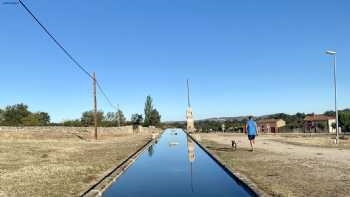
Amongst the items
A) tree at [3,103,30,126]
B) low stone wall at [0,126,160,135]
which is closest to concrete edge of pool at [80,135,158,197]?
low stone wall at [0,126,160,135]

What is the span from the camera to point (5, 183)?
436 inches

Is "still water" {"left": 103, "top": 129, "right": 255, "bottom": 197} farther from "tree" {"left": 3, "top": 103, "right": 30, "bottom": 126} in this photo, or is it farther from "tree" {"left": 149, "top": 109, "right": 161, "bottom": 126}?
"tree" {"left": 149, "top": 109, "right": 161, "bottom": 126}

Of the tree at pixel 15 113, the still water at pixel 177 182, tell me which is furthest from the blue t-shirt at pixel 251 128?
the tree at pixel 15 113

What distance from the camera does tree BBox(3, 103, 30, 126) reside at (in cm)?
10088

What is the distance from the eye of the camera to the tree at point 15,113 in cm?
10088

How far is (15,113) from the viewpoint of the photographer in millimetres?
103188

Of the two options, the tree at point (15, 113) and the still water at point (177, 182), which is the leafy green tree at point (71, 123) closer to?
the tree at point (15, 113)

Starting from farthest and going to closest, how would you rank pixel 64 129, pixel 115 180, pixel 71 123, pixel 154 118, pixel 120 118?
pixel 154 118
pixel 120 118
pixel 71 123
pixel 64 129
pixel 115 180

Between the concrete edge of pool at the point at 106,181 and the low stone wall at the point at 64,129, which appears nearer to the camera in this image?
the concrete edge of pool at the point at 106,181

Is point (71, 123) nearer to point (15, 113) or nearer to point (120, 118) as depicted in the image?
point (15, 113)

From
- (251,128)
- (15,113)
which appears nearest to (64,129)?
(251,128)

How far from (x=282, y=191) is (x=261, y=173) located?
3.19 meters

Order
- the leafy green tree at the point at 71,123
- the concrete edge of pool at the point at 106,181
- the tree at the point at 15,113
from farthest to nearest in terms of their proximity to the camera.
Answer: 1. the tree at the point at 15,113
2. the leafy green tree at the point at 71,123
3. the concrete edge of pool at the point at 106,181

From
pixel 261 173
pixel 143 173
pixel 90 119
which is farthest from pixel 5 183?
pixel 90 119
